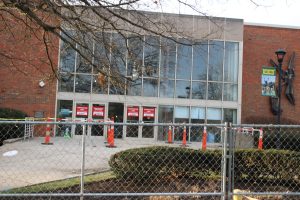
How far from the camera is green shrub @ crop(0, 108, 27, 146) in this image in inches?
810

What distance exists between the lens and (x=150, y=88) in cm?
2883

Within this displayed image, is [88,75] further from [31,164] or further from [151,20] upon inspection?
[151,20]

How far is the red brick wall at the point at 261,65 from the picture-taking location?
3089 centimetres

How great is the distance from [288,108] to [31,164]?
2189cm

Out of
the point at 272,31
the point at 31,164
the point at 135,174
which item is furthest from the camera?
the point at 272,31

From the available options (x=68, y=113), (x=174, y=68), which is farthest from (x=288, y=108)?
(x=68, y=113)

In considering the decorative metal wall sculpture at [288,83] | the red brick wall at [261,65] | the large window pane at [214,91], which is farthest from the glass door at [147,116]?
the decorative metal wall sculpture at [288,83]

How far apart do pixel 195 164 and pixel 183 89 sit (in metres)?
19.5

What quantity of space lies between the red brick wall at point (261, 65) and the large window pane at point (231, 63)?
1.48 metres

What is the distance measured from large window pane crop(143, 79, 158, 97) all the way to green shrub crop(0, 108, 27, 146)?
7.24 m

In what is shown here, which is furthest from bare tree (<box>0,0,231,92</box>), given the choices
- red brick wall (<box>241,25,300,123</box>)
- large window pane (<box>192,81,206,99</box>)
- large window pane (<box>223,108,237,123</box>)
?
red brick wall (<box>241,25,300,123</box>)

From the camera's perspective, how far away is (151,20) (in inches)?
406

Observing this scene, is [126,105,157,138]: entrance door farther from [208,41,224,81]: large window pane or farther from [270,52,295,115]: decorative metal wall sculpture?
[270,52,295,115]: decorative metal wall sculpture

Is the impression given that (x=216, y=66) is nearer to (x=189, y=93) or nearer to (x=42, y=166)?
(x=189, y=93)
